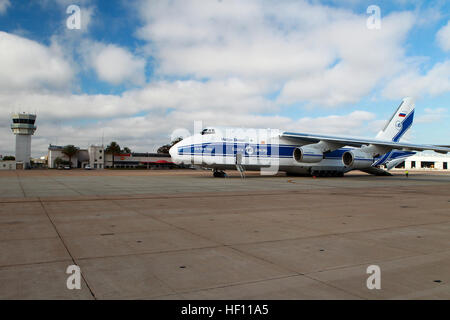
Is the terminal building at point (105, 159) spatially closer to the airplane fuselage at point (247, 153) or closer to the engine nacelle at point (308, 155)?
the airplane fuselage at point (247, 153)

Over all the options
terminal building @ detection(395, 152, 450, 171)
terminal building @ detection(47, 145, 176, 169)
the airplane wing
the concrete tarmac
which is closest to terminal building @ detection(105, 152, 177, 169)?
terminal building @ detection(47, 145, 176, 169)

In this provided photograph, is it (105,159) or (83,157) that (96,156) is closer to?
(105,159)

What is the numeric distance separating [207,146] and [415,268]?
23.8 meters

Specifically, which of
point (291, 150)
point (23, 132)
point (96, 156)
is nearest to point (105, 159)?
point (96, 156)

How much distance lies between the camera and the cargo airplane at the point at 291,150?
28.5 meters

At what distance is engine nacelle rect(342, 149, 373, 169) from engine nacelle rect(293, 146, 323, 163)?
3183mm

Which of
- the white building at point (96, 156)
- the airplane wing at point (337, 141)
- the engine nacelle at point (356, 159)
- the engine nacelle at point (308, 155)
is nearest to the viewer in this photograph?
the airplane wing at point (337, 141)

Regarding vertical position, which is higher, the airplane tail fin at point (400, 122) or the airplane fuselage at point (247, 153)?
the airplane tail fin at point (400, 122)

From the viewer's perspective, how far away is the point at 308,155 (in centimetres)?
3028

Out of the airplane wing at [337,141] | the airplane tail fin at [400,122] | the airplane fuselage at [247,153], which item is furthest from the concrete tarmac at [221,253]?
the airplane tail fin at [400,122]

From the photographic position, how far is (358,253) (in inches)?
230

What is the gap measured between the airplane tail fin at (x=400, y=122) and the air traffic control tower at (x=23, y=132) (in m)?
92.0

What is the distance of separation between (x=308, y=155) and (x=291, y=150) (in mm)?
1910
